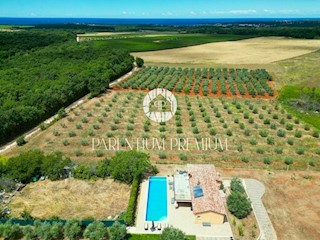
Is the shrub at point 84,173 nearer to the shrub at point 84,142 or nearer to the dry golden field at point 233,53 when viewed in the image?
the shrub at point 84,142

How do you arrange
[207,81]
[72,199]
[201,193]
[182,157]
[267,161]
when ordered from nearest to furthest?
[201,193] < [72,199] < [267,161] < [182,157] < [207,81]

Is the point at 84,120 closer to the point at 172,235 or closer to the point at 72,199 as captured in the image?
the point at 72,199

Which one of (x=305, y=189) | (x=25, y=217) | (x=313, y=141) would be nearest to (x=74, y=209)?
(x=25, y=217)

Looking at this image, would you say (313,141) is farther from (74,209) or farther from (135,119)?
(74,209)

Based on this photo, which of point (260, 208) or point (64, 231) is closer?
point (64, 231)

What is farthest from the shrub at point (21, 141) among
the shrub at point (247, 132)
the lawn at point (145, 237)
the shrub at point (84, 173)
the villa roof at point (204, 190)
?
the shrub at point (247, 132)

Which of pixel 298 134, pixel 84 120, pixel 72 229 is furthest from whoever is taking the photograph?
pixel 84 120

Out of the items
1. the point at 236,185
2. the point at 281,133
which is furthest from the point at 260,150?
the point at 236,185
